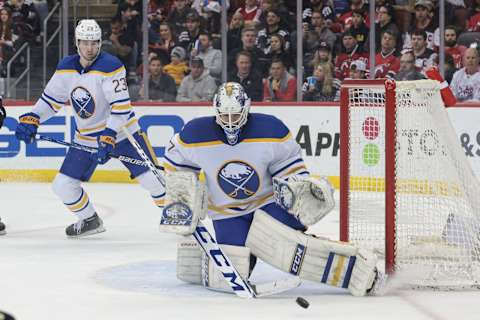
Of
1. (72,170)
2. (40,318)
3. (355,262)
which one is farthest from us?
(72,170)

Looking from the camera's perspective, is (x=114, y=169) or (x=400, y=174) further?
(x=114, y=169)

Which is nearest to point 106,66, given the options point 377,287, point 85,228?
point 85,228

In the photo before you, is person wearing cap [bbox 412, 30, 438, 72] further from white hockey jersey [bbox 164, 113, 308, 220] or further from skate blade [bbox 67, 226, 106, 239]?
white hockey jersey [bbox 164, 113, 308, 220]

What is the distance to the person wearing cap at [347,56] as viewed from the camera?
884 cm

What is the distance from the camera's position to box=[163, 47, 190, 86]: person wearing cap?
29.6 ft

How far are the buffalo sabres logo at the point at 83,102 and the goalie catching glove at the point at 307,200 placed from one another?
6.52ft

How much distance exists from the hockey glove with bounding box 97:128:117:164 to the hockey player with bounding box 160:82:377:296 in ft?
4.30

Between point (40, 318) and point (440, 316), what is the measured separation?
1.33 metres

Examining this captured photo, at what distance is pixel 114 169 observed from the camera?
9.02 m

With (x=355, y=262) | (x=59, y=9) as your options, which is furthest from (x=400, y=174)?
(x=59, y=9)

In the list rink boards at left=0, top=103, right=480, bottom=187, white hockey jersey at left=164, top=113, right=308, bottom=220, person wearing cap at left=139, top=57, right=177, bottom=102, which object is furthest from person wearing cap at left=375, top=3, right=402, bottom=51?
white hockey jersey at left=164, top=113, right=308, bottom=220

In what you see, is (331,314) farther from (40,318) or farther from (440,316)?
(40,318)

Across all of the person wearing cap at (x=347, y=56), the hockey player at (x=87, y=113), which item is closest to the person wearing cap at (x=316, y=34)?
the person wearing cap at (x=347, y=56)

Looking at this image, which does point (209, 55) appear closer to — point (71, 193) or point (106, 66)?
point (106, 66)
